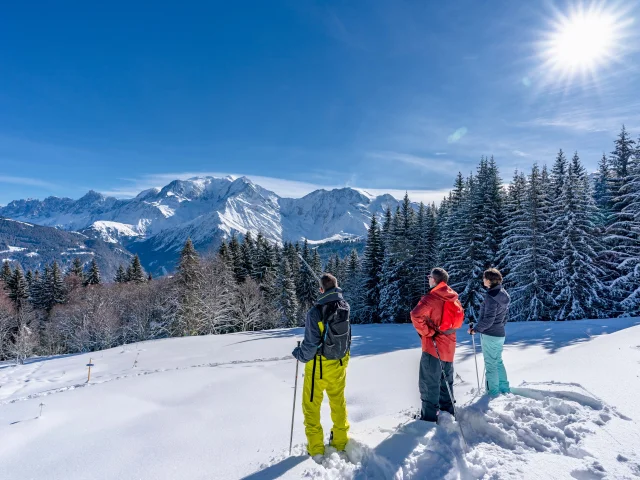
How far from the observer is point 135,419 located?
5.40m

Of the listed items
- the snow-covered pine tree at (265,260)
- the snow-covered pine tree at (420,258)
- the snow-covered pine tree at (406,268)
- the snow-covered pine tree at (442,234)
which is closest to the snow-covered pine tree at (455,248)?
the snow-covered pine tree at (442,234)

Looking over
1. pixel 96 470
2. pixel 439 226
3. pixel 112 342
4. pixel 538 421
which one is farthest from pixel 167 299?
pixel 538 421

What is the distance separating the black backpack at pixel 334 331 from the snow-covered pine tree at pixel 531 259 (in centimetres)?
1990

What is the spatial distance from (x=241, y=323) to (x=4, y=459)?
29734 millimetres

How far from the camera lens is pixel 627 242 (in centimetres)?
1923

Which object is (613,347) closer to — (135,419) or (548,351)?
(548,351)

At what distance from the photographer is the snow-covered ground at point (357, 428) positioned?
343 centimetres

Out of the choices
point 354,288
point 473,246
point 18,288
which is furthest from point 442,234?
point 18,288

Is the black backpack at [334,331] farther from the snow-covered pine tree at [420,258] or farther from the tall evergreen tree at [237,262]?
the tall evergreen tree at [237,262]

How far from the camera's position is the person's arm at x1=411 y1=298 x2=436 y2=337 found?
4293 mm

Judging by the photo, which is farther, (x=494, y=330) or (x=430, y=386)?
(x=494, y=330)

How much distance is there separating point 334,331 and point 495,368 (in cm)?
280

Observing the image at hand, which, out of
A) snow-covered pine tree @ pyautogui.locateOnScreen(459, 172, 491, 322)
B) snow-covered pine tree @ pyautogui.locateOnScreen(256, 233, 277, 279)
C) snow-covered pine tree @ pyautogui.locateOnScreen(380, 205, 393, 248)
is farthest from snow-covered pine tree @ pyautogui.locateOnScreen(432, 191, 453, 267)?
snow-covered pine tree @ pyautogui.locateOnScreen(256, 233, 277, 279)

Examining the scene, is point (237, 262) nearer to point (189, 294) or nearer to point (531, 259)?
point (189, 294)
